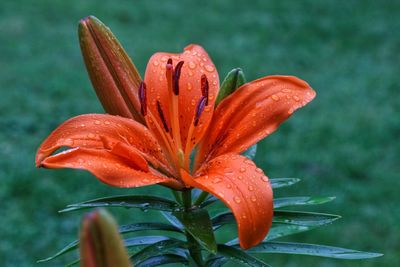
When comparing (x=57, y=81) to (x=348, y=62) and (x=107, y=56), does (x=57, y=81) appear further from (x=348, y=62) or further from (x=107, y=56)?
(x=107, y=56)

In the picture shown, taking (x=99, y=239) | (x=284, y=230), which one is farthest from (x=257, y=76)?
(x=99, y=239)

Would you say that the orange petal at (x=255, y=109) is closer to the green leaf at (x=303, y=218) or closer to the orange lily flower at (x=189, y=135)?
the orange lily flower at (x=189, y=135)

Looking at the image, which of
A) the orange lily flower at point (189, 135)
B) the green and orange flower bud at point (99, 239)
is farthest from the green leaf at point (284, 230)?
the green and orange flower bud at point (99, 239)

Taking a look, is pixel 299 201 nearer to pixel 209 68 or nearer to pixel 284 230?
pixel 284 230

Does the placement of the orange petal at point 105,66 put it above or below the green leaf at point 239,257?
above

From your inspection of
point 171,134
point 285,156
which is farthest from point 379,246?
point 171,134
